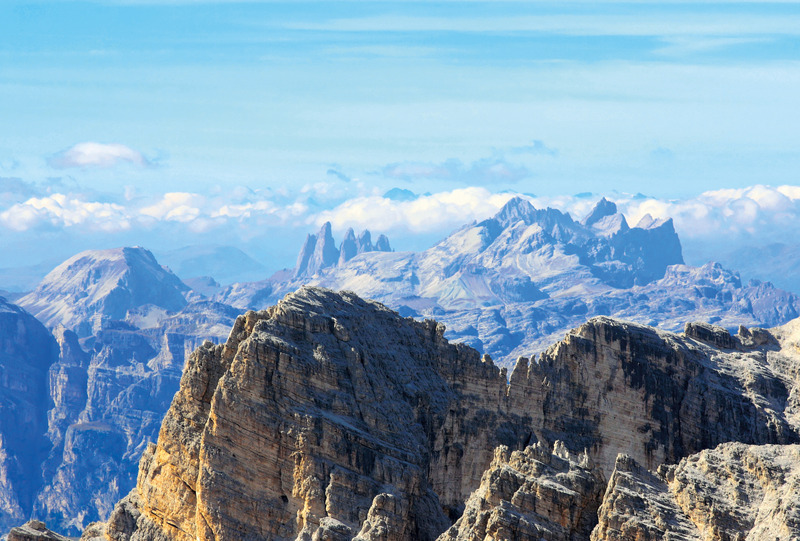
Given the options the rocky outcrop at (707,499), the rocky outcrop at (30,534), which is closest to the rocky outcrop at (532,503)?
the rocky outcrop at (707,499)

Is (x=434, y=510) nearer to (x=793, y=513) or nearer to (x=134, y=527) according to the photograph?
(x=134, y=527)

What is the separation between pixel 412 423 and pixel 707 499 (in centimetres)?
3823

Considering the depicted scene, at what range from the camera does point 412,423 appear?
117062mm

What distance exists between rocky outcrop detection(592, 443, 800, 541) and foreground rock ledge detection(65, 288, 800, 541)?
14.2ft

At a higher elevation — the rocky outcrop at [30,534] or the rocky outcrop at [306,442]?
the rocky outcrop at [306,442]

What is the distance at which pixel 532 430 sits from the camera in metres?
127

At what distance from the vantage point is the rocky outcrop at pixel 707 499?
8056 centimetres

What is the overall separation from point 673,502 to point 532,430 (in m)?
43.0

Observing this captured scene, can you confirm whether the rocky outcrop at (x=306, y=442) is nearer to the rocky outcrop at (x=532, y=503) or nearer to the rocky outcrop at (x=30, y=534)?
the rocky outcrop at (x=30, y=534)

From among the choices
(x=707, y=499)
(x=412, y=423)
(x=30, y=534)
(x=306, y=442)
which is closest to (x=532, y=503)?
(x=707, y=499)

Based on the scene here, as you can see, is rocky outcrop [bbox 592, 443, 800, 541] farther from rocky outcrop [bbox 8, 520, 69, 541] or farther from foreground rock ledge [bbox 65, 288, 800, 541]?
rocky outcrop [bbox 8, 520, 69, 541]

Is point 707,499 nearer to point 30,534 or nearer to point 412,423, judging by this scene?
point 412,423

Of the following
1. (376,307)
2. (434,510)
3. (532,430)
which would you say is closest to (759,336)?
(532,430)

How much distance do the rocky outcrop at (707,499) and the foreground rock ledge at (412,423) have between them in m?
4.34
